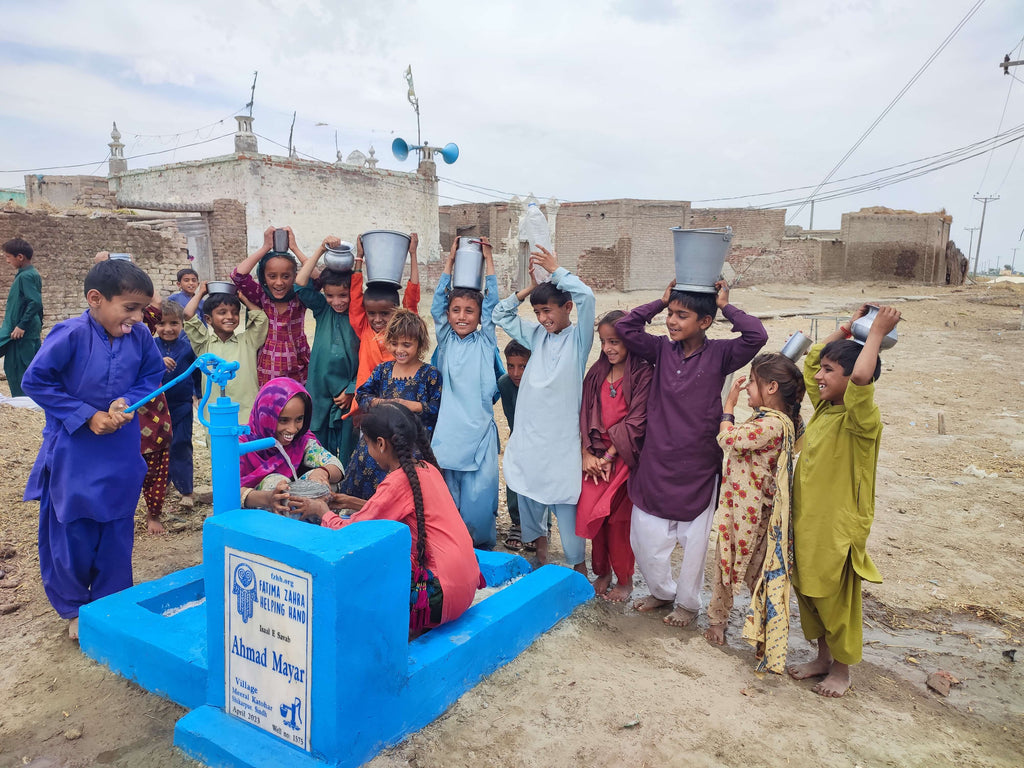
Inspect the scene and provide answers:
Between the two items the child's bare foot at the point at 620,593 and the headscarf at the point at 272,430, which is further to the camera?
the child's bare foot at the point at 620,593

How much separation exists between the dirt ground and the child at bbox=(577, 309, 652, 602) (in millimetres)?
362

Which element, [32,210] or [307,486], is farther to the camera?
[32,210]

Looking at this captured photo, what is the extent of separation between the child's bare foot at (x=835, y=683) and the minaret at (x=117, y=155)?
24.8 meters

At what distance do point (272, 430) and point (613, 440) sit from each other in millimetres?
1641

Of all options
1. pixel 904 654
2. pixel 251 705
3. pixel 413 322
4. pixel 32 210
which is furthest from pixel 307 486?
pixel 32 210

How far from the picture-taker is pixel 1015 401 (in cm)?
855

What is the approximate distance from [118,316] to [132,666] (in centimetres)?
141

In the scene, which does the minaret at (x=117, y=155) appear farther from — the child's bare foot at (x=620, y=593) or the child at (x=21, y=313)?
the child's bare foot at (x=620, y=593)

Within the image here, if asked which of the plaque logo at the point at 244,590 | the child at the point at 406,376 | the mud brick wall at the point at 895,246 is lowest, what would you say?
the plaque logo at the point at 244,590

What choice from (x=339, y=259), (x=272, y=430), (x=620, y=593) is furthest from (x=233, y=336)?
(x=620, y=593)

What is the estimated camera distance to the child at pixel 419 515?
2498 mm

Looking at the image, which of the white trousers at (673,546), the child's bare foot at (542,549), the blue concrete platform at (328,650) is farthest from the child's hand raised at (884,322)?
the child's bare foot at (542,549)

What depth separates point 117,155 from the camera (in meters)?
22.2

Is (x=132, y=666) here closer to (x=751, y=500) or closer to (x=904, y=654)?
(x=751, y=500)
